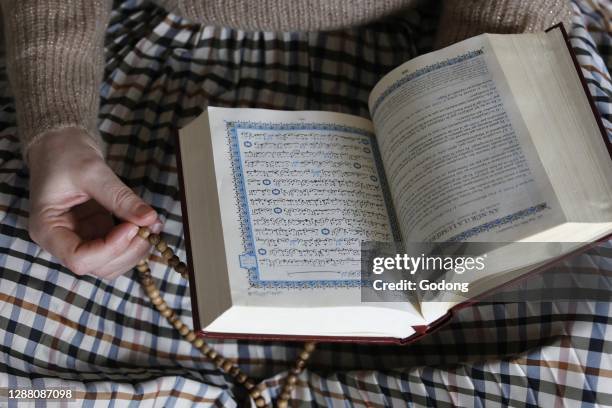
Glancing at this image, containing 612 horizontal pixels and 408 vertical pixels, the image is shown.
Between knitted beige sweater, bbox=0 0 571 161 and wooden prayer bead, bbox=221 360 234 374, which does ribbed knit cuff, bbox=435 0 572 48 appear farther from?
wooden prayer bead, bbox=221 360 234 374

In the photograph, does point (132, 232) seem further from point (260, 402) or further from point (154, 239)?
point (260, 402)

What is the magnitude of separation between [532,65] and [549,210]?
150 mm

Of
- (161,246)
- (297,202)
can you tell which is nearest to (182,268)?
(161,246)

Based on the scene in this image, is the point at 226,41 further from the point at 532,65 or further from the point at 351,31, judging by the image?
the point at 532,65

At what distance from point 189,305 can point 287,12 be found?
34 centimetres

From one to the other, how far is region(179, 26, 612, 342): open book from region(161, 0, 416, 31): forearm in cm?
17

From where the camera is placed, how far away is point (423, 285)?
0.54 m

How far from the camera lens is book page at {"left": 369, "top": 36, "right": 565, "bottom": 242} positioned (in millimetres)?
500

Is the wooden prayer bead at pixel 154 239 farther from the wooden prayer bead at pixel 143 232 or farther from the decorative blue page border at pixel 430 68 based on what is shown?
the decorative blue page border at pixel 430 68

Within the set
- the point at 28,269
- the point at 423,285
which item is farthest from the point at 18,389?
the point at 423,285

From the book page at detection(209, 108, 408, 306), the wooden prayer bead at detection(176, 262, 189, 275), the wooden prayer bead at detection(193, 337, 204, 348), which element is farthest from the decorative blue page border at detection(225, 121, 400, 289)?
the wooden prayer bead at detection(193, 337, 204, 348)

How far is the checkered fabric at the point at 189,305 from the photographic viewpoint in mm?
607

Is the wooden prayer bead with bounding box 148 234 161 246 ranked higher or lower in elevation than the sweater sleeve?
lower

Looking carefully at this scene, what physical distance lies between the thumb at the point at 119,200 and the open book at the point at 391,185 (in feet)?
0.18
